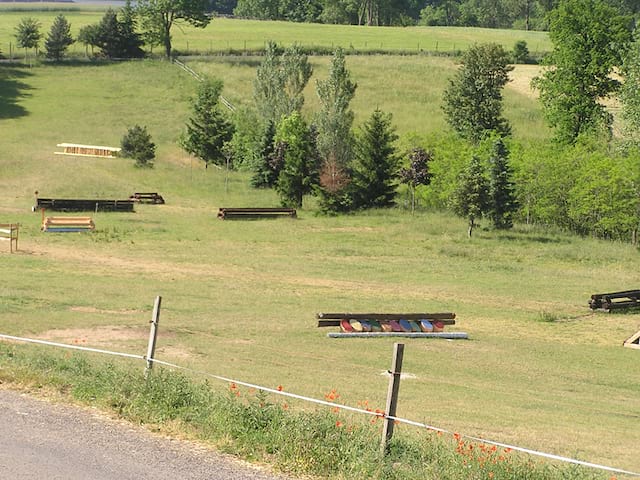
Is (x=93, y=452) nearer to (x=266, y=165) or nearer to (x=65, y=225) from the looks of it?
(x=65, y=225)

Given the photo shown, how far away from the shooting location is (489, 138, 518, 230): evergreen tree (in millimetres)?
58875

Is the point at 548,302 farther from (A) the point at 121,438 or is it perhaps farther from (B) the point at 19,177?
(B) the point at 19,177

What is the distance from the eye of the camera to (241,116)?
290 feet

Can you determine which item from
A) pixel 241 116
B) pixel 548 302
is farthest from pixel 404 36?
pixel 548 302

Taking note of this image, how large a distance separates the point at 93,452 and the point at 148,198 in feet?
172

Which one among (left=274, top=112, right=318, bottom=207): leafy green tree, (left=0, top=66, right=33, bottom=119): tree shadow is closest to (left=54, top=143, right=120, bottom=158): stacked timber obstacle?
(left=0, top=66, right=33, bottom=119): tree shadow

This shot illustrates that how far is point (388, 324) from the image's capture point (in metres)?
32.0

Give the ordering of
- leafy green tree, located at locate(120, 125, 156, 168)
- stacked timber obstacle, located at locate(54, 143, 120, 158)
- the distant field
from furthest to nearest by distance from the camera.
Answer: the distant field
stacked timber obstacle, located at locate(54, 143, 120, 158)
leafy green tree, located at locate(120, 125, 156, 168)

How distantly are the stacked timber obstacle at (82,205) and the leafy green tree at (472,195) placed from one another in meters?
19.6

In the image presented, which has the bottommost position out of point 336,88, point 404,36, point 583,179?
point 583,179

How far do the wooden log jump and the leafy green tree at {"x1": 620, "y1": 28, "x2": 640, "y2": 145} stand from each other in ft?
129

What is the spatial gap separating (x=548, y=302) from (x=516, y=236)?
56.3 ft

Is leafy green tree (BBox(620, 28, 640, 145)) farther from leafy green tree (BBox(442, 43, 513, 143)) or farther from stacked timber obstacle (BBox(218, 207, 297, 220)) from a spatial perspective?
stacked timber obstacle (BBox(218, 207, 297, 220))

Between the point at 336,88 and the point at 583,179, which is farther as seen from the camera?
the point at 336,88
